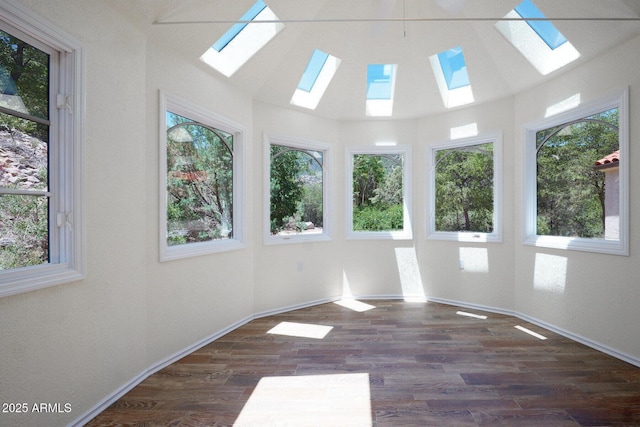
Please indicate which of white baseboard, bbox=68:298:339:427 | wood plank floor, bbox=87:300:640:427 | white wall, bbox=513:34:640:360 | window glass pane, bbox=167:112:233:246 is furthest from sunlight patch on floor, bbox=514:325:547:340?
window glass pane, bbox=167:112:233:246

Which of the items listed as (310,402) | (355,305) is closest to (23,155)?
(310,402)

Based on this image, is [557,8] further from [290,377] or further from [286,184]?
[290,377]

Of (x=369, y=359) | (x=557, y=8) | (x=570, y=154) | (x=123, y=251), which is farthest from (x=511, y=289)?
(x=123, y=251)

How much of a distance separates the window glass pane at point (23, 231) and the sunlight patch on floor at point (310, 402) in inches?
60.5

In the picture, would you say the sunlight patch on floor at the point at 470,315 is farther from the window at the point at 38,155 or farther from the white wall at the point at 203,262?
the window at the point at 38,155

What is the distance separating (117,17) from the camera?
2414 millimetres

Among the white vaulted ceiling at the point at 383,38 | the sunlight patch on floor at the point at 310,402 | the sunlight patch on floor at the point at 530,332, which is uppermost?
the white vaulted ceiling at the point at 383,38

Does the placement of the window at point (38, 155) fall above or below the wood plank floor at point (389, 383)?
above

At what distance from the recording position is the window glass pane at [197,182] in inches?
124

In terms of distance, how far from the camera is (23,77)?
1879 mm

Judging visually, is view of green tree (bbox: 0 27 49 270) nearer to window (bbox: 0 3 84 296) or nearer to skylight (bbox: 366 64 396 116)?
window (bbox: 0 3 84 296)

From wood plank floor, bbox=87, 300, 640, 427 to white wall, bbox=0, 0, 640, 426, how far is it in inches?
12.7


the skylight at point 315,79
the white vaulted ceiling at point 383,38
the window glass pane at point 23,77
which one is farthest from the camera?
the skylight at point 315,79

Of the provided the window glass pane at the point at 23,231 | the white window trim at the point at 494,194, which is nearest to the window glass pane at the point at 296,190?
the white window trim at the point at 494,194
